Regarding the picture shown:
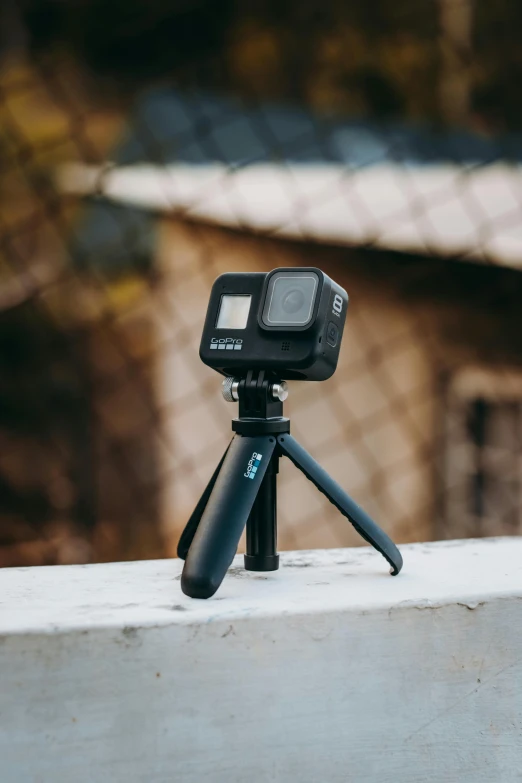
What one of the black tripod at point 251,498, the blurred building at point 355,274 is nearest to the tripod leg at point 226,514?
the black tripod at point 251,498

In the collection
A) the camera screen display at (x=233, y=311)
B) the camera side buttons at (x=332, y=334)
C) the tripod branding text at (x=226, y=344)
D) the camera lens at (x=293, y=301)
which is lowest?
the tripod branding text at (x=226, y=344)

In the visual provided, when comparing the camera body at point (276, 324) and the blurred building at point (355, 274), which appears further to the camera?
the blurred building at point (355, 274)

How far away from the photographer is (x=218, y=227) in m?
1.74

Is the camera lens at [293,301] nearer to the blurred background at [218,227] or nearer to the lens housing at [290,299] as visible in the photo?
the lens housing at [290,299]

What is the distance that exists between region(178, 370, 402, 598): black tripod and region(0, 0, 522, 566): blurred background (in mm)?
1214

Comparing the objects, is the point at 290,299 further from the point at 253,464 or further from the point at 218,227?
the point at 218,227

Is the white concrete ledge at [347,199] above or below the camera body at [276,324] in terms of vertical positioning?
below

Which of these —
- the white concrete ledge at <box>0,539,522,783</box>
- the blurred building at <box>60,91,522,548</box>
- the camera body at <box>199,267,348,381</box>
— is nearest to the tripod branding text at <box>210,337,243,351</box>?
the camera body at <box>199,267,348,381</box>

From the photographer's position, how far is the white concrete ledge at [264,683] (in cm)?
42

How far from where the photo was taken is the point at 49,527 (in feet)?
5.54

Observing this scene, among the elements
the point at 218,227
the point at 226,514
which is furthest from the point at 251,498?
the point at 218,227

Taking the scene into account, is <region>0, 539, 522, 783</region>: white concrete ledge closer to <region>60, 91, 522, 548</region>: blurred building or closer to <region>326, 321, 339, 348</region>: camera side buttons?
<region>326, 321, 339, 348</region>: camera side buttons

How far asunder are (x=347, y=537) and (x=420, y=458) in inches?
10.7

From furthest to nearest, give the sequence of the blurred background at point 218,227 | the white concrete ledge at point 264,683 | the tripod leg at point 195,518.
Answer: the blurred background at point 218,227
the tripod leg at point 195,518
the white concrete ledge at point 264,683
